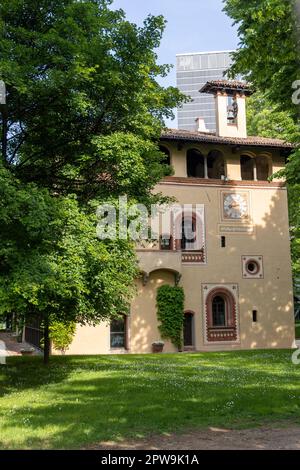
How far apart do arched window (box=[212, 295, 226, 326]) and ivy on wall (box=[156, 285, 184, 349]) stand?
2.31 m

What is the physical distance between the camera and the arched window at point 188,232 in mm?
27031

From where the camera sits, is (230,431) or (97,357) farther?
(97,357)

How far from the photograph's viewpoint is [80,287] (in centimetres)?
1138

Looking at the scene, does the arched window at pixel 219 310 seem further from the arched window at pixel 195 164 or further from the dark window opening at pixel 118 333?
the arched window at pixel 195 164

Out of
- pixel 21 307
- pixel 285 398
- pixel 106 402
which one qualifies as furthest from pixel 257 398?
pixel 21 307

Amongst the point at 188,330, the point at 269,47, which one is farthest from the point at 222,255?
the point at 269,47

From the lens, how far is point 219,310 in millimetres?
27250

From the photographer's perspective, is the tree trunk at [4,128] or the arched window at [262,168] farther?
the arched window at [262,168]

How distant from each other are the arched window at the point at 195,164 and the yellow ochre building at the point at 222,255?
0.06 m

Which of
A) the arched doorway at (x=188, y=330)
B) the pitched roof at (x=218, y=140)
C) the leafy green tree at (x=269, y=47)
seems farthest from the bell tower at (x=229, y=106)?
the leafy green tree at (x=269, y=47)

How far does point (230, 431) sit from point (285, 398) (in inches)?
117

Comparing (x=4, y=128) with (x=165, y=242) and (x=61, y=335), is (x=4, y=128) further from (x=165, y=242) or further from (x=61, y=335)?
(x=165, y=242)

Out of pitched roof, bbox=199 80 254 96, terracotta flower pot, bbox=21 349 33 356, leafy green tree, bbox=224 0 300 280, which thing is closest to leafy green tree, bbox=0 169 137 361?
leafy green tree, bbox=224 0 300 280
